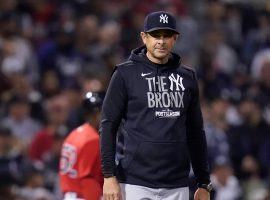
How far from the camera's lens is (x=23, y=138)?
12625 millimetres

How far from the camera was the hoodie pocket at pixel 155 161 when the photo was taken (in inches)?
255

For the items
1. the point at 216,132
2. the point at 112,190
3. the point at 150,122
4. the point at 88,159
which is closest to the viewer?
the point at 112,190

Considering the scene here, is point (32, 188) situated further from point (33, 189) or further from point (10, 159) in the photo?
point (10, 159)

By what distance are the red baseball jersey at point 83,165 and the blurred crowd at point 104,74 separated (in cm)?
318

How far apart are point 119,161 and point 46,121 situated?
21.6 ft

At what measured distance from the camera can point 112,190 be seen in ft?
20.7

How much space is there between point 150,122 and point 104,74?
7574 millimetres

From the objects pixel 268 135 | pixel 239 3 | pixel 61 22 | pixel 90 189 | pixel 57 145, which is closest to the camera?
pixel 90 189

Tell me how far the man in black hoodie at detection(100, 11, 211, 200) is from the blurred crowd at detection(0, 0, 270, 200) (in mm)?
4910

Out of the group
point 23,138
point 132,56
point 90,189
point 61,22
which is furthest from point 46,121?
point 132,56

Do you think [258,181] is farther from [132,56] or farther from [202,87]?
[132,56]

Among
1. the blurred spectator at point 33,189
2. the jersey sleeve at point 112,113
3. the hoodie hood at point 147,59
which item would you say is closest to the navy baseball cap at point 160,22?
the hoodie hood at point 147,59

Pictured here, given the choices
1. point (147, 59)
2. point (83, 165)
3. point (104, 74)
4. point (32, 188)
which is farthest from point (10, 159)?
point (147, 59)

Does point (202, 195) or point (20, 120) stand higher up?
point (20, 120)
